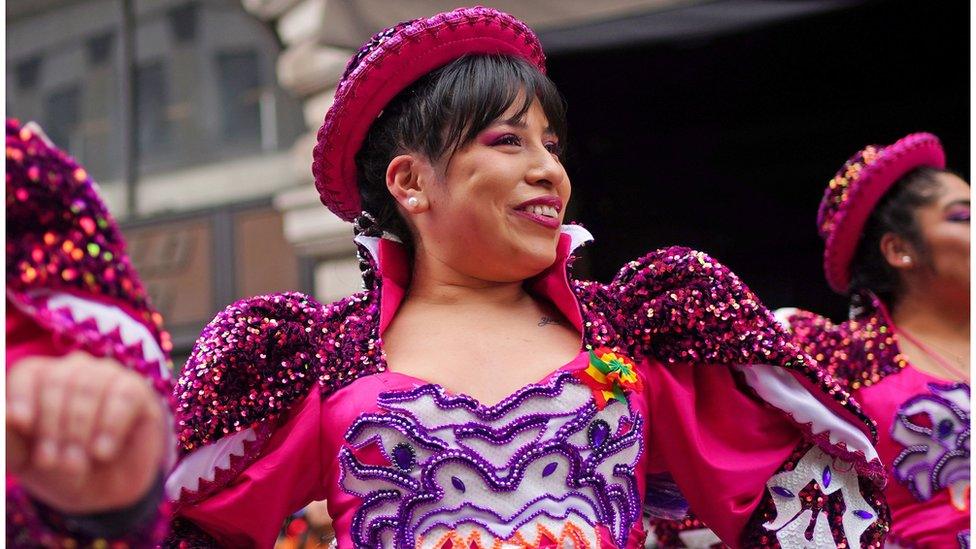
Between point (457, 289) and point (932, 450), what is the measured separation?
4.22 feet

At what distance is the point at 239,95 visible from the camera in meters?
7.21

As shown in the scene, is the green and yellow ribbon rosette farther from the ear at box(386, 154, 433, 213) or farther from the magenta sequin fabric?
the magenta sequin fabric

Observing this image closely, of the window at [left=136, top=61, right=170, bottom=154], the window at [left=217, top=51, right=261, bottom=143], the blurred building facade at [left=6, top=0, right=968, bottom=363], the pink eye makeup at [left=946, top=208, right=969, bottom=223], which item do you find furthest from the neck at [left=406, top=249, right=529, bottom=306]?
the window at [left=136, top=61, right=170, bottom=154]

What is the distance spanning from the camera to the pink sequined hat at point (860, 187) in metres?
3.38

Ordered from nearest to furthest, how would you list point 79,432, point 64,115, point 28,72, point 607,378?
point 79,432 → point 607,378 → point 64,115 → point 28,72

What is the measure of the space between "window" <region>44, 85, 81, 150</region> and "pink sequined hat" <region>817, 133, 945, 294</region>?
5.12 meters

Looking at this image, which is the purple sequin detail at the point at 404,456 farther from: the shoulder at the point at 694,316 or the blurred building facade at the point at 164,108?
the blurred building facade at the point at 164,108

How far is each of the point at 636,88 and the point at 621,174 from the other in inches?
15.1

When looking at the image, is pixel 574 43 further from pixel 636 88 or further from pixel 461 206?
pixel 461 206

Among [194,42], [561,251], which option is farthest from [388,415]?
[194,42]

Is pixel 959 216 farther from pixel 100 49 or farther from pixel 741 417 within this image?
pixel 100 49

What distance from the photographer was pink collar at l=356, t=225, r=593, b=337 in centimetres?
225

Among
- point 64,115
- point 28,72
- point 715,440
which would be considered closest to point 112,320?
point 715,440

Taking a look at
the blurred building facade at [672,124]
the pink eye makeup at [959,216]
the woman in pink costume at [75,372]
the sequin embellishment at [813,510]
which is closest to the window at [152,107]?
the blurred building facade at [672,124]
